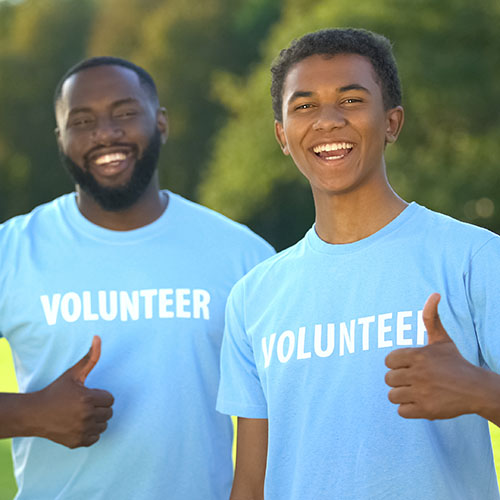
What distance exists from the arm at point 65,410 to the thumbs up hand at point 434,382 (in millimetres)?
1183

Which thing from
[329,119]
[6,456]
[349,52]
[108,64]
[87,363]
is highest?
[108,64]

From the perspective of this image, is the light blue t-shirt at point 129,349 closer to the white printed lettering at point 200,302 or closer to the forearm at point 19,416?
the white printed lettering at point 200,302

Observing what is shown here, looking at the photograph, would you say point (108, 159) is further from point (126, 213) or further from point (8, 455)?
point (8, 455)

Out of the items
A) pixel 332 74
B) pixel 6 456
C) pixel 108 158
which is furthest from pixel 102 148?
pixel 6 456

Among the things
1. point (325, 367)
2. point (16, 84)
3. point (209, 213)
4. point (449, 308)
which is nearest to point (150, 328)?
point (209, 213)

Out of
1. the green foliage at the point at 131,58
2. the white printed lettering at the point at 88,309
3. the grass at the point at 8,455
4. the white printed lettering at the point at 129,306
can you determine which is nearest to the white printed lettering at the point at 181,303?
the white printed lettering at the point at 129,306

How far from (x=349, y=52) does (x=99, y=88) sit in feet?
4.20

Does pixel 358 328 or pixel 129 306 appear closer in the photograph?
pixel 358 328

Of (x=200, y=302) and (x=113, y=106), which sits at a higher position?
(x=113, y=106)

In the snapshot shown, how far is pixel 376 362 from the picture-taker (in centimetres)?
243

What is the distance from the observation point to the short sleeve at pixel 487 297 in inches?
89.7

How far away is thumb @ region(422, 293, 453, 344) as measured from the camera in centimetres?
220

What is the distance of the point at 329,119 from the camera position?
2557 mm

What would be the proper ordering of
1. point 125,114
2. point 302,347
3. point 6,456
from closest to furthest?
point 302,347
point 125,114
point 6,456
